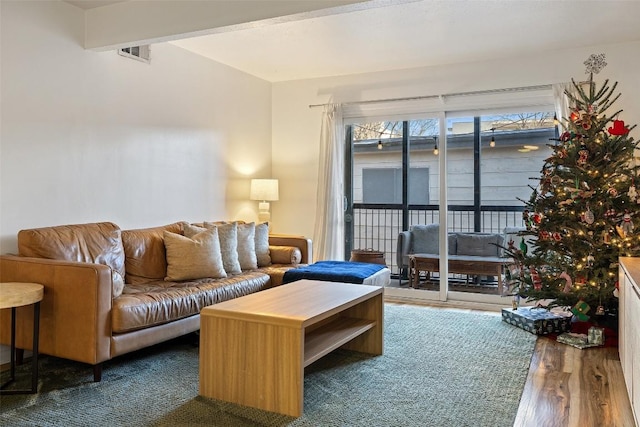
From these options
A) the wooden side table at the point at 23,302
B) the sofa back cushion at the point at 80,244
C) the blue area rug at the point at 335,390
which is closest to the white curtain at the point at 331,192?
the blue area rug at the point at 335,390

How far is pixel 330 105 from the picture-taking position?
559 cm

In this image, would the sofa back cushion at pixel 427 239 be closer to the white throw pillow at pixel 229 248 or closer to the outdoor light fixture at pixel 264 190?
the outdoor light fixture at pixel 264 190

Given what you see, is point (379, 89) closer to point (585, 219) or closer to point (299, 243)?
point (299, 243)

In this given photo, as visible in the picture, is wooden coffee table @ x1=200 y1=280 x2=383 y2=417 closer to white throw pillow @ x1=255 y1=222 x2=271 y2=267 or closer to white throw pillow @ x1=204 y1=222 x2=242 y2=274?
white throw pillow @ x1=204 y1=222 x2=242 y2=274

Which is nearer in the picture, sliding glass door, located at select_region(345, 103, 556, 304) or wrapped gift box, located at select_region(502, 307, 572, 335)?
wrapped gift box, located at select_region(502, 307, 572, 335)

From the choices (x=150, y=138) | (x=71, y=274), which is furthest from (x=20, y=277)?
(x=150, y=138)

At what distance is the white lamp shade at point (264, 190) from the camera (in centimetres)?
538

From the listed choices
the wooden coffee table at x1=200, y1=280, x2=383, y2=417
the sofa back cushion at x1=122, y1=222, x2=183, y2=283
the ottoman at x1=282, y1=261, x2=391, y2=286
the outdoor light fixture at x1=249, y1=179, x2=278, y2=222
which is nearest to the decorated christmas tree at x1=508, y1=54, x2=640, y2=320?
the ottoman at x1=282, y1=261, x2=391, y2=286

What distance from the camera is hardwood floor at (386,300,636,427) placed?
232cm

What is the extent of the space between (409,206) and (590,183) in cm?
205

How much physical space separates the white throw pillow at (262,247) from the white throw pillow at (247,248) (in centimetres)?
8

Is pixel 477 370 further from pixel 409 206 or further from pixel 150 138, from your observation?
pixel 150 138

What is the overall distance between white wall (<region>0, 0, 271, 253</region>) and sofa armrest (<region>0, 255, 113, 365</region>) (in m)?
0.53

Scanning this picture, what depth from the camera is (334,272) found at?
4.10m
